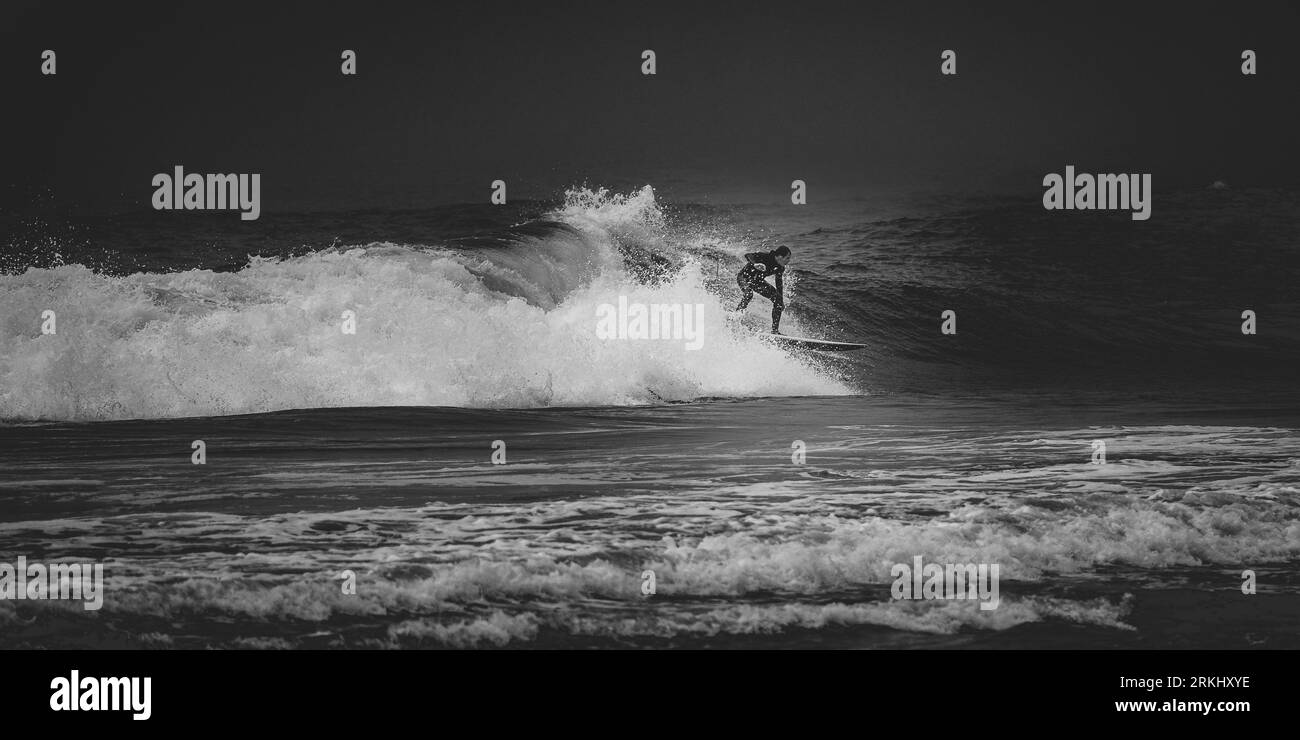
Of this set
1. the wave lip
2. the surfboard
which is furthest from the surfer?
the wave lip

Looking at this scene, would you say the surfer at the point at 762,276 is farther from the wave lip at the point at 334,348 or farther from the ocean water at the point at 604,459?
the wave lip at the point at 334,348

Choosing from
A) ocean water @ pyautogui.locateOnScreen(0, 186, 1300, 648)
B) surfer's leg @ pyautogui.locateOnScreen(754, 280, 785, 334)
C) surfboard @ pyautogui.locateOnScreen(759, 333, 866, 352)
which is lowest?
ocean water @ pyautogui.locateOnScreen(0, 186, 1300, 648)

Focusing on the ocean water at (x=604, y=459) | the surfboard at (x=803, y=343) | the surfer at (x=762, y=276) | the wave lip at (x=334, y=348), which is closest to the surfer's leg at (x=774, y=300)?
the surfer at (x=762, y=276)

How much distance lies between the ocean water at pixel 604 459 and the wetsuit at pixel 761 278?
511 mm

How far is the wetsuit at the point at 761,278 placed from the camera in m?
19.1

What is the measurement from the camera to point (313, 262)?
16125 millimetres

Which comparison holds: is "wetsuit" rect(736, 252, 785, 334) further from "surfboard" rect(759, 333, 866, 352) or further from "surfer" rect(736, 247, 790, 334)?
"surfboard" rect(759, 333, 866, 352)

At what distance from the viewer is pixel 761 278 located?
19.9 m

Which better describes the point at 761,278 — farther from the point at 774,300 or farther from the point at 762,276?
the point at 774,300

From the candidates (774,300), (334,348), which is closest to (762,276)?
(774,300)

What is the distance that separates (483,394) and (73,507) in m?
7.03

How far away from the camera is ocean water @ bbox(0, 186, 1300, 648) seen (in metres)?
5.30

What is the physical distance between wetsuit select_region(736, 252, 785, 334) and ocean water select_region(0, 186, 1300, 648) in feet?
1.68
